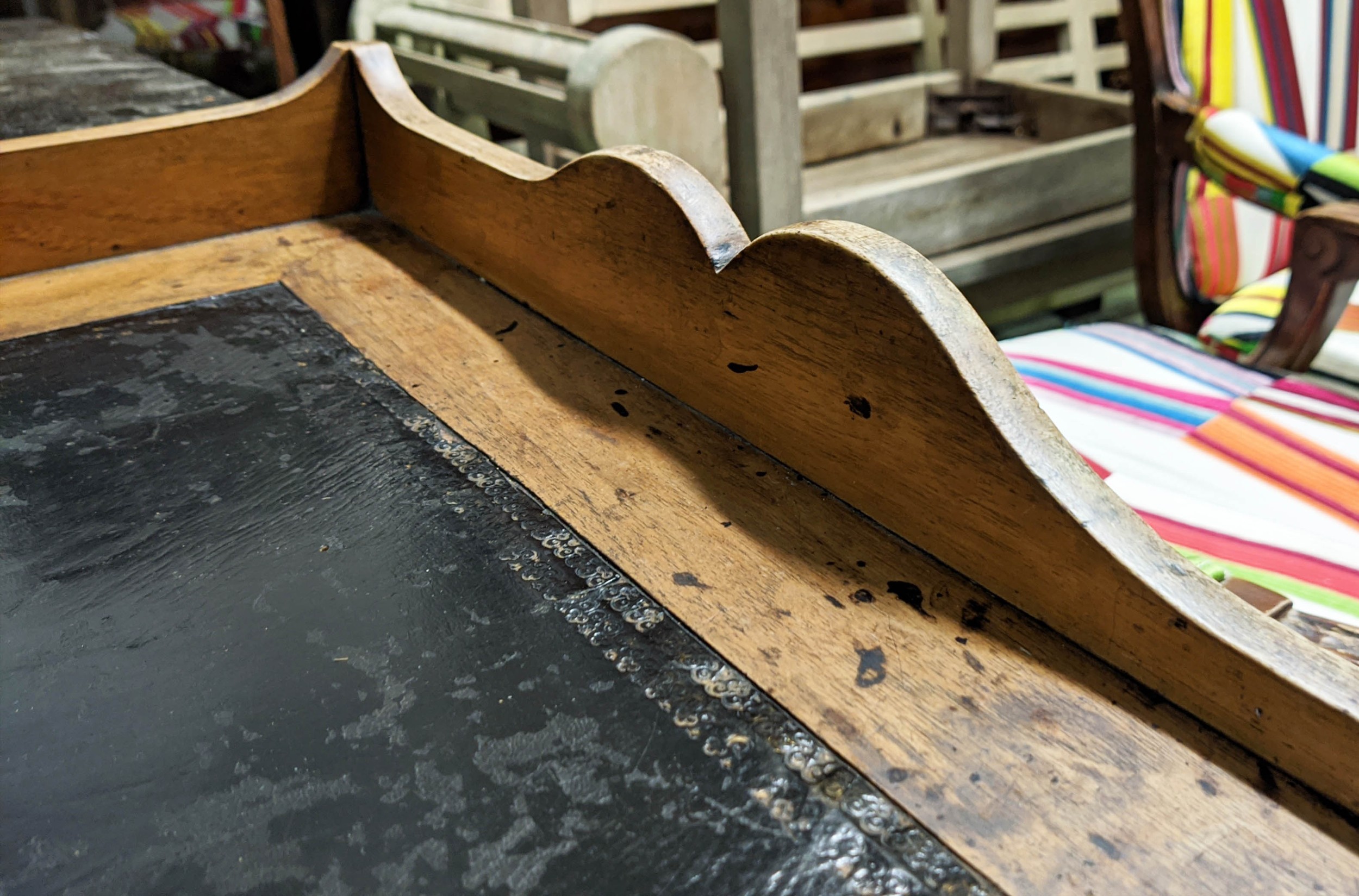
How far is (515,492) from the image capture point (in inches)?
26.2

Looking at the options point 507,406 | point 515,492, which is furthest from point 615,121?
point 515,492

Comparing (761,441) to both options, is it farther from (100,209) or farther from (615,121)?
(615,121)

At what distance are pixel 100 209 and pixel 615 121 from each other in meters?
0.87

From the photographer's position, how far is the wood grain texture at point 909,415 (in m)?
0.46

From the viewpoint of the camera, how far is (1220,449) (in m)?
1.06

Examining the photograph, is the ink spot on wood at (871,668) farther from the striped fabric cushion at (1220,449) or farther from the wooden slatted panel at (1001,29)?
the wooden slatted panel at (1001,29)

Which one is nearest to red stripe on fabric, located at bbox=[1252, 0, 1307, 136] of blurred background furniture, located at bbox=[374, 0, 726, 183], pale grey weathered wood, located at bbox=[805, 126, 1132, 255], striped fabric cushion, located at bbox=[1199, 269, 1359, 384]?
striped fabric cushion, located at bbox=[1199, 269, 1359, 384]

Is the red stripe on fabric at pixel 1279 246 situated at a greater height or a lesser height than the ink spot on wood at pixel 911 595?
lesser

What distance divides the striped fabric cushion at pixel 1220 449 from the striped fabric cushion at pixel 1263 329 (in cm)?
3

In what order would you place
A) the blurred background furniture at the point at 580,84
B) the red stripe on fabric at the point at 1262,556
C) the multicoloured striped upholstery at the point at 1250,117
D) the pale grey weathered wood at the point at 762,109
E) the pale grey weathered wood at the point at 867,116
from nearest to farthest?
the red stripe on fabric at the point at 1262,556, the multicoloured striped upholstery at the point at 1250,117, the blurred background furniture at the point at 580,84, the pale grey weathered wood at the point at 762,109, the pale grey weathered wood at the point at 867,116

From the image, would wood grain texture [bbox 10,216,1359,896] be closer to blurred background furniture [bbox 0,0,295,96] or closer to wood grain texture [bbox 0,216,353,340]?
wood grain texture [bbox 0,216,353,340]

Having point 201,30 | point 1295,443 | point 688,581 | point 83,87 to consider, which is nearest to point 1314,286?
point 1295,443

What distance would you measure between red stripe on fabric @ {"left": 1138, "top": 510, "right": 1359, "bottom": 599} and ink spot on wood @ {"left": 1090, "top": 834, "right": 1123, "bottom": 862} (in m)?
0.50

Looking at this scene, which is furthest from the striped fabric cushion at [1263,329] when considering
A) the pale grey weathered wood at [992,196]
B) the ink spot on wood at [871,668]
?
the ink spot on wood at [871,668]
